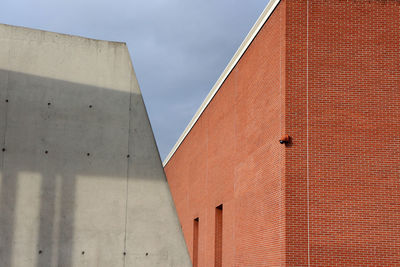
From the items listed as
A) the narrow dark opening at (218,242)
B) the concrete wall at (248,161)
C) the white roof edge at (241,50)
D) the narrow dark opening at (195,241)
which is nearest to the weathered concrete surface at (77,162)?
the concrete wall at (248,161)

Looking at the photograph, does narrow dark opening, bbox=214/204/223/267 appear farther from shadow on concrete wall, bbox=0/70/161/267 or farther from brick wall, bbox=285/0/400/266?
shadow on concrete wall, bbox=0/70/161/267

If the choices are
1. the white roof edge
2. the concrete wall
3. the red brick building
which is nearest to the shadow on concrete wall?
the red brick building

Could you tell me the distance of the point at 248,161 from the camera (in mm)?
18969

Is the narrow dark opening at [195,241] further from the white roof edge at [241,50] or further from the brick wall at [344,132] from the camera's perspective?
the brick wall at [344,132]

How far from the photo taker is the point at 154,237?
1047 cm

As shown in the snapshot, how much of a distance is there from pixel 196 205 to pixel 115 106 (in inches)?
746

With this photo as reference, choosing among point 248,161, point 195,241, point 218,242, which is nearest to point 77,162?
point 248,161

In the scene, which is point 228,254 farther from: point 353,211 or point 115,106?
point 115,106

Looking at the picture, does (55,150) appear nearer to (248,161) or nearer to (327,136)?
(327,136)

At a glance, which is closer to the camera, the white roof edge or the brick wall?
the brick wall

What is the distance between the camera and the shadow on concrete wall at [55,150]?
992 cm

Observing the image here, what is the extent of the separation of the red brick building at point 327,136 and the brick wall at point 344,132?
27 millimetres

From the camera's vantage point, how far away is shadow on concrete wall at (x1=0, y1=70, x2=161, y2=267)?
9922 millimetres

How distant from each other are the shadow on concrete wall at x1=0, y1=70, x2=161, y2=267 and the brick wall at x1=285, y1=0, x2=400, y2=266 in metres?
5.81
